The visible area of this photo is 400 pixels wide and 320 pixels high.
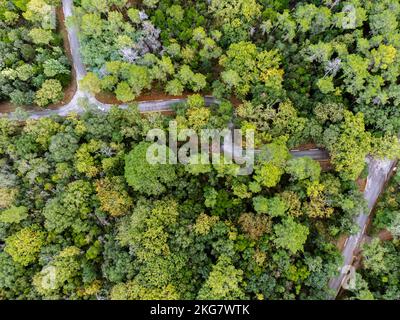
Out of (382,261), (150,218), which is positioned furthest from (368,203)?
(150,218)

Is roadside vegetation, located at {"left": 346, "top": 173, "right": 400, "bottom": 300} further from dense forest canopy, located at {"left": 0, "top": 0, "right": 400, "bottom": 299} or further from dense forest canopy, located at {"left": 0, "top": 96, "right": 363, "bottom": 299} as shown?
dense forest canopy, located at {"left": 0, "top": 96, "right": 363, "bottom": 299}

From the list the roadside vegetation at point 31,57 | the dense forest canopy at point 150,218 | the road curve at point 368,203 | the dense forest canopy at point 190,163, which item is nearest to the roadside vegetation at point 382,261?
the dense forest canopy at point 190,163

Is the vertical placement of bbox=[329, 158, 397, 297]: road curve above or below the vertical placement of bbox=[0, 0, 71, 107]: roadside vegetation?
below

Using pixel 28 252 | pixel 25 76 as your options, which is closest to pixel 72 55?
pixel 25 76

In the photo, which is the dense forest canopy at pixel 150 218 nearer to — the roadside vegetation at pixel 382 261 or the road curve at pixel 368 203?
the roadside vegetation at pixel 382 261

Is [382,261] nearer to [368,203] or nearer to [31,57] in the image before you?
[368,203]

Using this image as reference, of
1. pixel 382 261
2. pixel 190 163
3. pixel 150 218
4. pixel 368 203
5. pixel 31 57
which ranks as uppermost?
pixel 31 57

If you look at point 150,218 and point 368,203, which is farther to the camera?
point 368,203

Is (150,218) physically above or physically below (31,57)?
below

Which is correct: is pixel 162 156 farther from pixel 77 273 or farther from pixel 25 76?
pixel 25 76

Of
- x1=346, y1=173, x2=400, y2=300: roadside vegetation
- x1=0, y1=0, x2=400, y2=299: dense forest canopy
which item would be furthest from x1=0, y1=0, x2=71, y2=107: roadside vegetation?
x1=346, y1=173, x2=400, y2=300: roadside vegetation

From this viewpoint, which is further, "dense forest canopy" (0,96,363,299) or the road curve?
the road curve

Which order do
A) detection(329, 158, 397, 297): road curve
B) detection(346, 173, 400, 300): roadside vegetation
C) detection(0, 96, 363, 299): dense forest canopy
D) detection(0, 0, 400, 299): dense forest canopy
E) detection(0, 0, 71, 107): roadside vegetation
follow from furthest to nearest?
detection(0, 0, 71, 107): roadside vegetation, detection(329, 158, 397, 297): road curve, detection(346, 173, 400, 300): roadside vegetation, detection(0, 0, 400, 299): dense forest canopy, detection(0, 96, 363, 299): dense forest canopy
